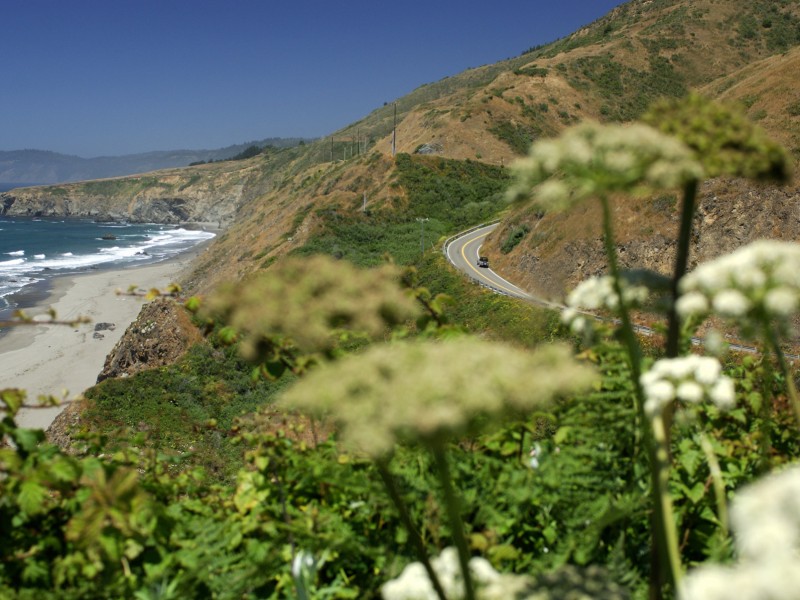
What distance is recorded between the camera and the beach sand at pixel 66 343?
131 feet

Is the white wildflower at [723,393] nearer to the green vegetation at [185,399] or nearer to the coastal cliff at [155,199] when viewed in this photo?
the green vegetation at [185,399]

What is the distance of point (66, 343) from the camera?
166ft

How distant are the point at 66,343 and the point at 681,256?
190 ft

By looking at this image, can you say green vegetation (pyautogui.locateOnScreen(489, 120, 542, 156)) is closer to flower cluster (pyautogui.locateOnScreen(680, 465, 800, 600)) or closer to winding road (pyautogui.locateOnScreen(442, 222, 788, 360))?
winding road (pyautogui.locateOnScreen(442, 222, 788, 360))

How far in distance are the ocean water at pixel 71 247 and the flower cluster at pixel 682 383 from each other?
70.2 metres

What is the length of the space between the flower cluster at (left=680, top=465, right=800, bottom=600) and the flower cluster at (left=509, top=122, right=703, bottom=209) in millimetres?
1032

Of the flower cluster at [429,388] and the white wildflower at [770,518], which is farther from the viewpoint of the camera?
the flower cluster at [429,388]

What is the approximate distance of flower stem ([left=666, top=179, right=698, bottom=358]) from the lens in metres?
2.14

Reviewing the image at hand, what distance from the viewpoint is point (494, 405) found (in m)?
1.61

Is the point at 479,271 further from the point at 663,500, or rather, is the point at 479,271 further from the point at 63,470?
the point at 663,500

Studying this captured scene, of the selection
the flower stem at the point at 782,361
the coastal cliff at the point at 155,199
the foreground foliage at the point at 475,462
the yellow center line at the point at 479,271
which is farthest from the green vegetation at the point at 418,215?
the coastal cliff at the point at 155,199

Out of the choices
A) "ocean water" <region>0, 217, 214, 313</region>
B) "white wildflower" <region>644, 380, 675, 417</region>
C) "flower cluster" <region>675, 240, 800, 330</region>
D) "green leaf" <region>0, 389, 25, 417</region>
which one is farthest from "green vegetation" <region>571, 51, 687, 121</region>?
"green leaf" <region>0, 389, 25, 417</region>

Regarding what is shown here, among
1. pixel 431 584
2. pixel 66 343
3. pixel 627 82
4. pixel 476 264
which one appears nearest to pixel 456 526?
pixel 431 584

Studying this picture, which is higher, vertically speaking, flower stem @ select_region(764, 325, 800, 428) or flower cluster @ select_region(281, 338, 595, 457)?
flower cluster @ select_region(281, 338, 595, 457)
